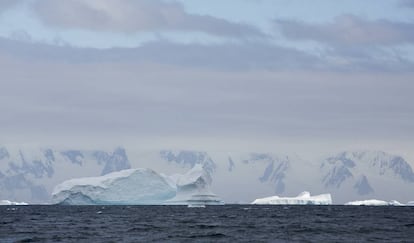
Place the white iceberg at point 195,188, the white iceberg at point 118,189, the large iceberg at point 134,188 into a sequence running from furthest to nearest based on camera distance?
the white iceberg at point 118,189, the large iceberg at point 134,188, the white iceberg at point 195,188

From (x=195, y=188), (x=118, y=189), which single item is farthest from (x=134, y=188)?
(x=195, y=188)

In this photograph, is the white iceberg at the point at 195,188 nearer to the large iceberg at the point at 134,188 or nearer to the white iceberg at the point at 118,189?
the large iceberg at the point at 134,188

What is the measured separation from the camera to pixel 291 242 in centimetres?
5203

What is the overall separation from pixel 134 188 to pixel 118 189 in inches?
137

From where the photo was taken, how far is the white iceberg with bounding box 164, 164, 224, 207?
419 ft

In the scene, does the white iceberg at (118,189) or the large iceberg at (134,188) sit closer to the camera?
the large iceberg at (134,188)

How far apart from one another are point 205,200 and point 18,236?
77.7 metres

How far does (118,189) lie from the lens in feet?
439

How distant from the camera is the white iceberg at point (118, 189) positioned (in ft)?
431

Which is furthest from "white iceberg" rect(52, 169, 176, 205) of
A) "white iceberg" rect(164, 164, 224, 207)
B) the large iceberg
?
"white iceberg" rect(164, 164, 224, 207)

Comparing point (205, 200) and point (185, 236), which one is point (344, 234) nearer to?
point (185, 236)

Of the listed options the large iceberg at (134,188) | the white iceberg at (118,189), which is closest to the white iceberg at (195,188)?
the large iceberg at (134,188)

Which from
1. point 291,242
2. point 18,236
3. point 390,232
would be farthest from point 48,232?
point 390,232

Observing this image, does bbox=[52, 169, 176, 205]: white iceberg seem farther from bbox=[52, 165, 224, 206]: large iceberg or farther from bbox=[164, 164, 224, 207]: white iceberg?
bbox=[164, 164, 224, 207]: white iceberg
